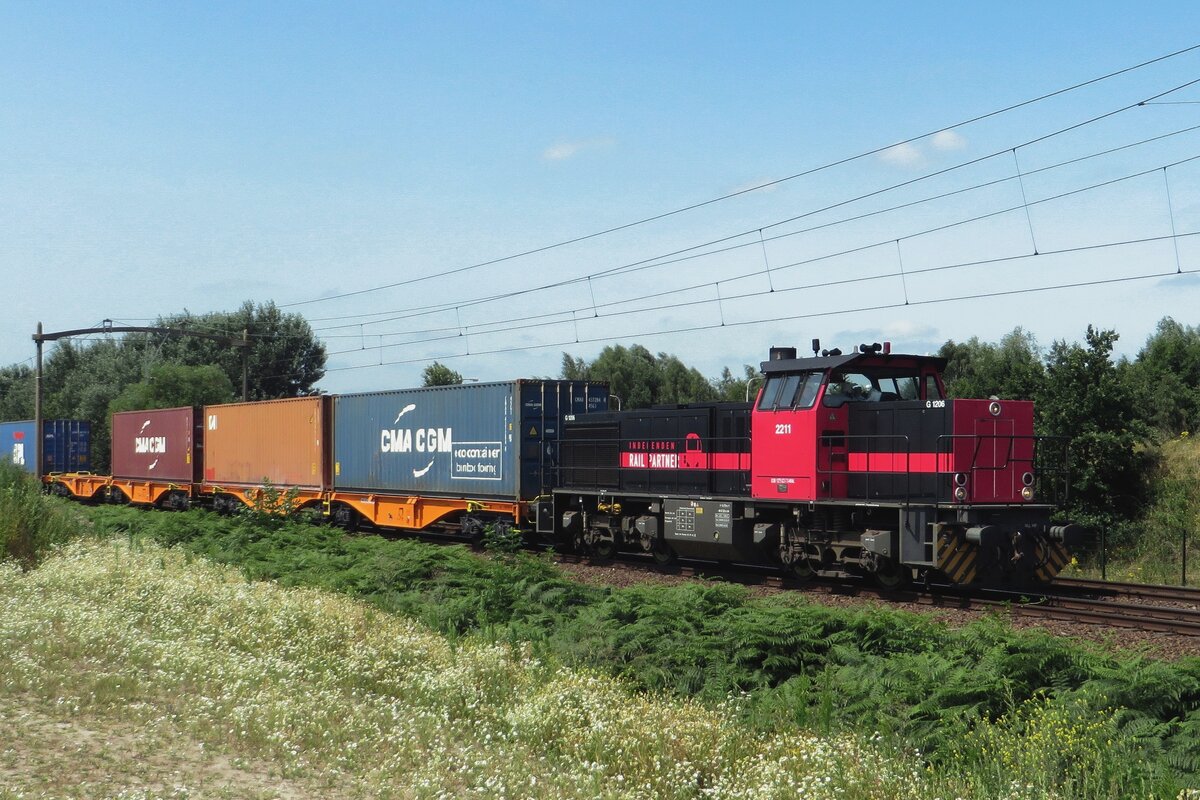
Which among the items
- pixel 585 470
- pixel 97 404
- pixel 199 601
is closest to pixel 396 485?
pixel 585 470

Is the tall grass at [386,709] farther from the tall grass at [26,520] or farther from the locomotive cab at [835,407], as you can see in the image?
the locomotive cab at [835,407]

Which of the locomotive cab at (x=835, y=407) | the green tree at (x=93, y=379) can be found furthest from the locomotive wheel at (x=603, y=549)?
the green tree at (x=93, y=379)

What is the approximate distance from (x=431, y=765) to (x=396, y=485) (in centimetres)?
1739

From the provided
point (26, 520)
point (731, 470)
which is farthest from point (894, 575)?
point (26, 520)

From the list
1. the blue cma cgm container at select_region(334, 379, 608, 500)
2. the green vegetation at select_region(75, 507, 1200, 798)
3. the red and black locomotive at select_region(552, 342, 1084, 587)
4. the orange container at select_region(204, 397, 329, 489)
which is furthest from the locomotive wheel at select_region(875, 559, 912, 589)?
the orange container at select_region(204, 397, 329, 489)

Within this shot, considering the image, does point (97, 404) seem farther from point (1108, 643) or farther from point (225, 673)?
point (1108, 643)

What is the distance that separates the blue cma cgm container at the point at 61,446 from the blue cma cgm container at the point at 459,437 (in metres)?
20.9

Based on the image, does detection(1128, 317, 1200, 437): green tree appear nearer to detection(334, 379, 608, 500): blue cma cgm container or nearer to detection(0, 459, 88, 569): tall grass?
detection(334, 379, 608, 500): blue cma cgm container

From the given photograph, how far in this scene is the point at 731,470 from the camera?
17062 mm

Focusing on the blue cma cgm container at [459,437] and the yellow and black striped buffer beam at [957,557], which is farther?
the blue cma cgm container at [459,437]

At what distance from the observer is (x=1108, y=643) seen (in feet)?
34.1

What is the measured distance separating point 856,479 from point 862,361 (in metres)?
1.74

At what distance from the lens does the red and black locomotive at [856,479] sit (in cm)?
1397

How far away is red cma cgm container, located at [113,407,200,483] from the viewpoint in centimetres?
3186
